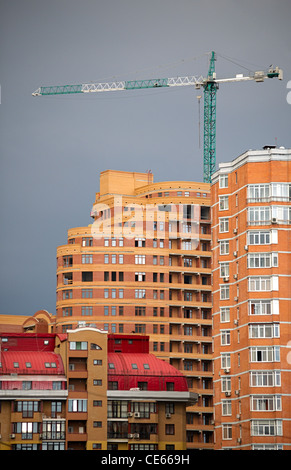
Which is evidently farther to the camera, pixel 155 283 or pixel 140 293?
pixel 155 283

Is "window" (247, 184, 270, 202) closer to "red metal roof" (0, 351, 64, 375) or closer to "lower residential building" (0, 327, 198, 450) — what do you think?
"lower residential building" (0, 327, 198, 450)

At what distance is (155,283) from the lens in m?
158

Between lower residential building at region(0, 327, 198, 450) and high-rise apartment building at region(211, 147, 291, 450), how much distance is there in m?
9.74

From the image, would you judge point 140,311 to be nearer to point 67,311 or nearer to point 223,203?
point 67,311

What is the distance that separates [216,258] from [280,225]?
33.3 feet

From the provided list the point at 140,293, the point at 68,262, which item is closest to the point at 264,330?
the point at 140,293

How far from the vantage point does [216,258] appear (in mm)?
123688

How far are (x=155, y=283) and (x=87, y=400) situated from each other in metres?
36.1

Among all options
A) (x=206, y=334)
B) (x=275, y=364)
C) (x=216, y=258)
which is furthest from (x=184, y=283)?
(x=275, y=364)

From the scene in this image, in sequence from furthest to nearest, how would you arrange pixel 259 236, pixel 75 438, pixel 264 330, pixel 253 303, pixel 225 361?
pixel 75 438 → pixel 225 361 → pixel 259 236 → pixel 253 303 → pixel 264 330

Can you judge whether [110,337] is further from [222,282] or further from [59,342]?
[222,282]

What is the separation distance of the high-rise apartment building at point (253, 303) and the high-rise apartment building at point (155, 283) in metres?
34.5

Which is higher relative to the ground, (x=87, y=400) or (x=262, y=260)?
(x=262, y=260)

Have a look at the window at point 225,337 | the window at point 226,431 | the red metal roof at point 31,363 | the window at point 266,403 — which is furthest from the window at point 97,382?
the window at point 266,403
